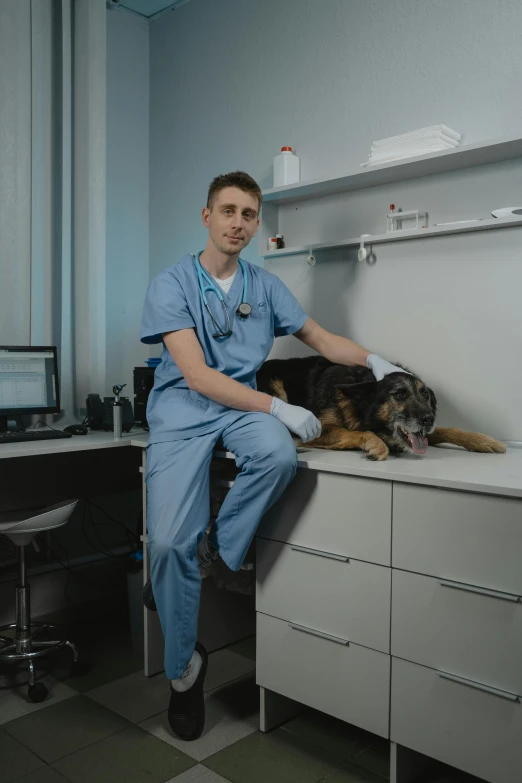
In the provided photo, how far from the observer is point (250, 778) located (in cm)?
173

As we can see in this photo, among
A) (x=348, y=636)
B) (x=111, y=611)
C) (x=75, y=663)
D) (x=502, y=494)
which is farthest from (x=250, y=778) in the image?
(x=111, y=611)

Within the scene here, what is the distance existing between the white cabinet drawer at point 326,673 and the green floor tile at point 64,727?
19.3 inches

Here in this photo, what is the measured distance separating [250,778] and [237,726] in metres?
Answer: 0.26

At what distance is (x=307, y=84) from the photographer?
2.70 metres

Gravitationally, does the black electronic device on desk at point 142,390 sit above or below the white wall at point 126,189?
below

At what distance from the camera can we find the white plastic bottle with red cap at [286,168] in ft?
8.66

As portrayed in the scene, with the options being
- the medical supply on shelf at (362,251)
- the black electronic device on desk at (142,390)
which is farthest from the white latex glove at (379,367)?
the black electronic device on desk at (142,390)

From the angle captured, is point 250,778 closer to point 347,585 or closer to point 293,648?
point 293,648

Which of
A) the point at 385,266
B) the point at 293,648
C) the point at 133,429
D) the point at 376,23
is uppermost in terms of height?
the point at 376,23

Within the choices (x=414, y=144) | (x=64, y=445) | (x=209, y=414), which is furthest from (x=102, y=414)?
(x=414, y=144)

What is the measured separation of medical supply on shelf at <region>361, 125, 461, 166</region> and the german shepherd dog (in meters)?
0.73

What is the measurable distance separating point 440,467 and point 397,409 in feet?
0.92

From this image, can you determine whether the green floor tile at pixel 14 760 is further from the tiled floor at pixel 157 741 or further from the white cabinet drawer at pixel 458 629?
the white cabinet drawer at pixel 458 629

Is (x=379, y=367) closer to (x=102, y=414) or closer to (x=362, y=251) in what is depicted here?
(x=362, y=251)
